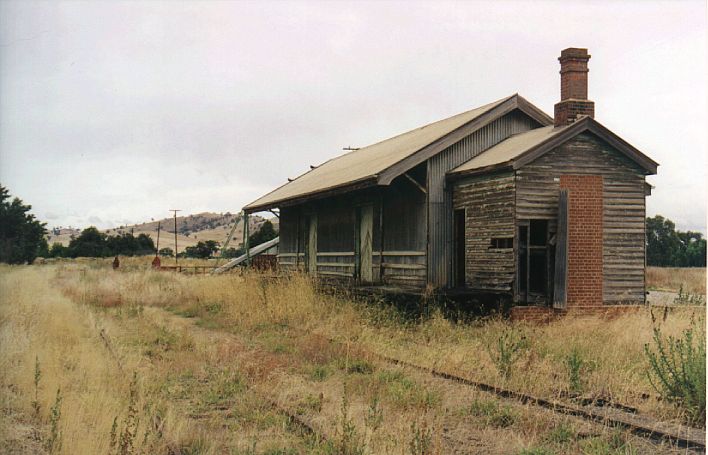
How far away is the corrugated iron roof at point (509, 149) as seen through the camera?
45.0ft

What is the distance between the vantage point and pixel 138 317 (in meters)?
15.4

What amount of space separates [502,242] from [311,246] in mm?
9556

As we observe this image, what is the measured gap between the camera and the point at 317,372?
8797mm

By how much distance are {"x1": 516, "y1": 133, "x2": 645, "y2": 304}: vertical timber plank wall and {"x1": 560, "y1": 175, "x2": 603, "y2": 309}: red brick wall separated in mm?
147

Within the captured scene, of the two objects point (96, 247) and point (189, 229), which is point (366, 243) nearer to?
point (96, 247)

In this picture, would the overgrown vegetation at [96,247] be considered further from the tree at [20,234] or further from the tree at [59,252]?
the tree at [20,234]

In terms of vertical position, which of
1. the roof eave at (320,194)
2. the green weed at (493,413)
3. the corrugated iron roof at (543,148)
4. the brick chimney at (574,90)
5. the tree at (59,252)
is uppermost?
the brick chimney at (574,90)

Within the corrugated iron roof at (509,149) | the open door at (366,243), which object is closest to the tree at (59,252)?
the open door at (366,243)

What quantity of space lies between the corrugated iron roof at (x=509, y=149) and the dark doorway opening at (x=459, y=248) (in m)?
1.07

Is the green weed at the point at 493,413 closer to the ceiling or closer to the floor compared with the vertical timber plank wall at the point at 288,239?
closer to the floor

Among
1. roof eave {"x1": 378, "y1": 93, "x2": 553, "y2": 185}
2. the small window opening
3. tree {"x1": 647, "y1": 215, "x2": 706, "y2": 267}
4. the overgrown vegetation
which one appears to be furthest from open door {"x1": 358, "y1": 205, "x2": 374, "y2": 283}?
the overgrown vegetation

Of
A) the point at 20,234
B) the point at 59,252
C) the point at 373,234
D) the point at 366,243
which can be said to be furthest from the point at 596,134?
the point at 59,252

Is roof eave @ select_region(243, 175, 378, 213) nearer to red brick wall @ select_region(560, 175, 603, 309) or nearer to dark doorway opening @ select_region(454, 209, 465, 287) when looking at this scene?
dark doorway opening @ select_region(454, 209, 465, 287)

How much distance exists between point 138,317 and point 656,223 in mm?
40079
